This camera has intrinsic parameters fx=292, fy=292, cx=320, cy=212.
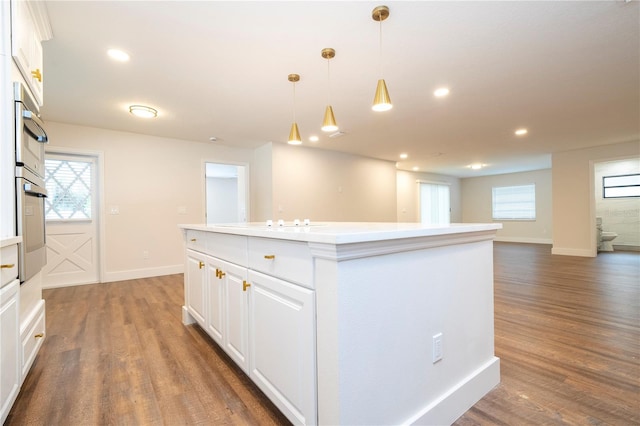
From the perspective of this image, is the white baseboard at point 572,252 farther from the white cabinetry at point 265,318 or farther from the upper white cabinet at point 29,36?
the upper white cabinet at point 29,36

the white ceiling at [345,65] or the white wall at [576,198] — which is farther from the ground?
the white ceiling at [345,65]

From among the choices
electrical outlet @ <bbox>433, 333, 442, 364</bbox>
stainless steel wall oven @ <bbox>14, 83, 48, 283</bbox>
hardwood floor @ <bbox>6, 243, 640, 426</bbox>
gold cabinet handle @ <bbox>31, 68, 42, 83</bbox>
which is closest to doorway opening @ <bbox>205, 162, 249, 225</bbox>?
hardwood floor @ <bbox>6, 243, 640, 426</bbox>

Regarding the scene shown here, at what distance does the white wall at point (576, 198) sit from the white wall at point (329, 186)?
350cm

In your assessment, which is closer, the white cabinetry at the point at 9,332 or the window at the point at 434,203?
the white cabinetry at the point at 9,332

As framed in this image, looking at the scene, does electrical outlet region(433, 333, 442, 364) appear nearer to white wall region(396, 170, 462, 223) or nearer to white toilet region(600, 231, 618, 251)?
white wall region(396, 170, 462, 223)

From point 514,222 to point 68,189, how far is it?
11288 mm

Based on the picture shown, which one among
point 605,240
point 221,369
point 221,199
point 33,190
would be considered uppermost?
point 221,199

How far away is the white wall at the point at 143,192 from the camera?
438 centimetres

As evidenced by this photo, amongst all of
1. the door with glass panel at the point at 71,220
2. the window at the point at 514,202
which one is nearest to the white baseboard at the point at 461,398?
the door with glass panel at the point at 71,220

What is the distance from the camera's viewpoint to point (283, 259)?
1231mm

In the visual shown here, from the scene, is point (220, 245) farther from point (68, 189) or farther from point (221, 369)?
point (68, 189)

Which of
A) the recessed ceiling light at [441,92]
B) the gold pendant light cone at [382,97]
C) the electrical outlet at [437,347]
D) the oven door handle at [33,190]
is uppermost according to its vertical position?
the recessed ceiling light at [441,92]

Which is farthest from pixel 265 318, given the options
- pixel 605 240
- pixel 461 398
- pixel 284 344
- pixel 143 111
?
pixel 605 240

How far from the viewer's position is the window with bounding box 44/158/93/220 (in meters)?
4.11
